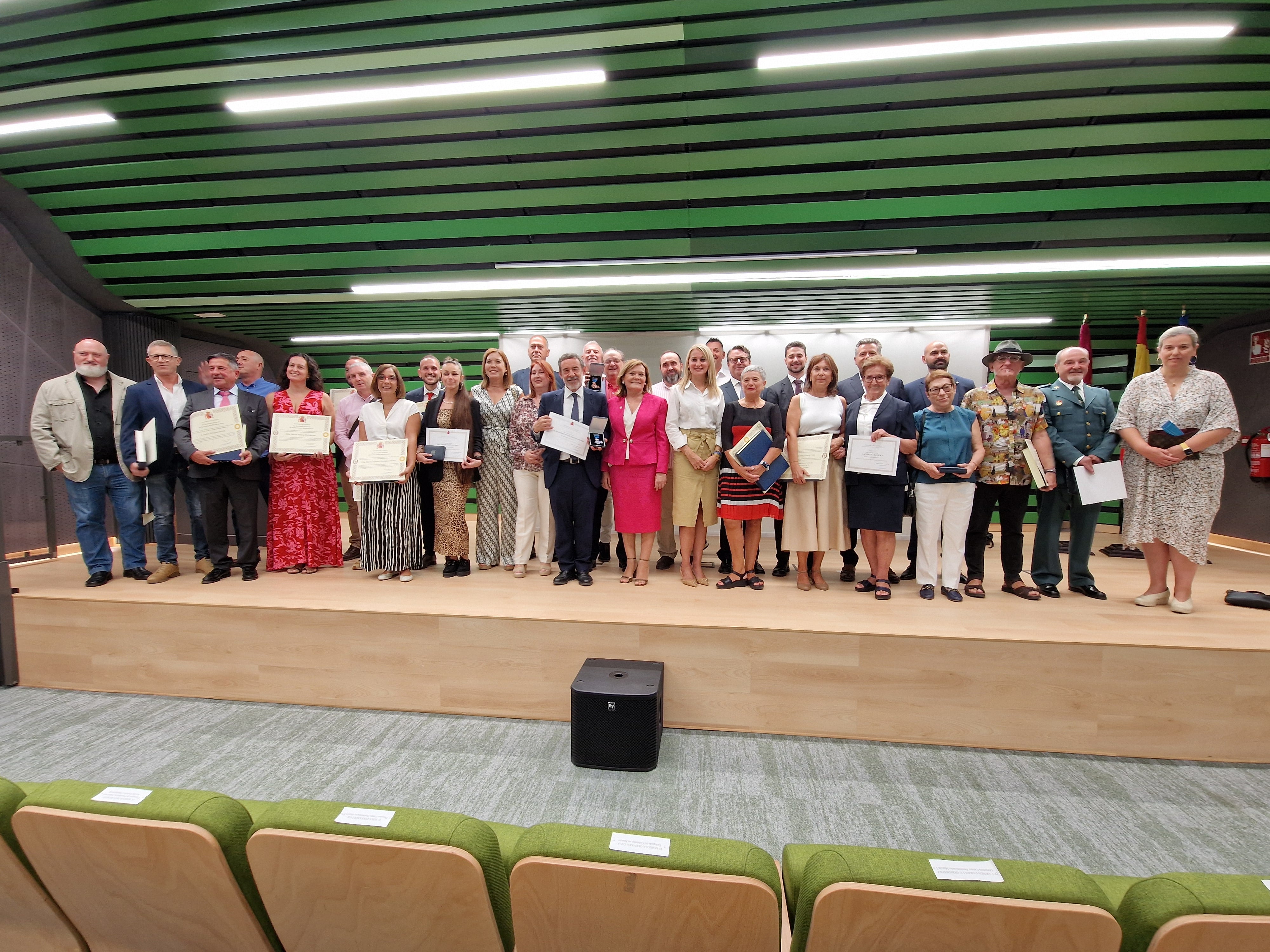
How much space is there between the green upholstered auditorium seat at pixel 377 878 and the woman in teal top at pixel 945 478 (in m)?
2.97

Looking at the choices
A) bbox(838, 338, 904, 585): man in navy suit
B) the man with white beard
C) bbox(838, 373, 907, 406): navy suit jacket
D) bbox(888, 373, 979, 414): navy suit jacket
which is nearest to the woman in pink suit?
bbox(838, 338, 904, 585): man in navy suit

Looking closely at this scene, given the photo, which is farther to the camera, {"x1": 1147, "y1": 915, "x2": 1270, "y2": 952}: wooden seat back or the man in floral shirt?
the man in floral shirt

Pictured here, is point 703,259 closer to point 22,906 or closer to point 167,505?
point 167,505

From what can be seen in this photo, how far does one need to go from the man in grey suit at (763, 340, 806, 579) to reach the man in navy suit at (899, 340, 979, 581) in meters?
0.78

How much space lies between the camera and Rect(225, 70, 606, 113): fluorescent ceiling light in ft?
11.0

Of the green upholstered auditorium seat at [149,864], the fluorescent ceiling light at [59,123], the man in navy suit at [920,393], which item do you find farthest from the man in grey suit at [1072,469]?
the fluorescent ceiling light at [59,123]

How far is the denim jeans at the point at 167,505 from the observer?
11.6 feet

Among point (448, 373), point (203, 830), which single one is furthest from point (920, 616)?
point (448, 373)

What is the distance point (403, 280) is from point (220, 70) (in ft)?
6.63

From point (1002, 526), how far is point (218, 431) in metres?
5.10

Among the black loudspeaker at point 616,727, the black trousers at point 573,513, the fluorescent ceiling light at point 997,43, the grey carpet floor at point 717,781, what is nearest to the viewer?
the grey carpet floor at point 717,781

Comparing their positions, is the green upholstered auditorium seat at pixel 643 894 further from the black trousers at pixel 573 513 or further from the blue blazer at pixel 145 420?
the blue blazer at pixel 145 420

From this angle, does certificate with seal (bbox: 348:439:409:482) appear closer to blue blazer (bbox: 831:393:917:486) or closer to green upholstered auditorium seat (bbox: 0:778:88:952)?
green upholstered auditorium seat (bbox: 0:778:88:952)

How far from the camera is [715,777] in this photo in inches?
85.4
